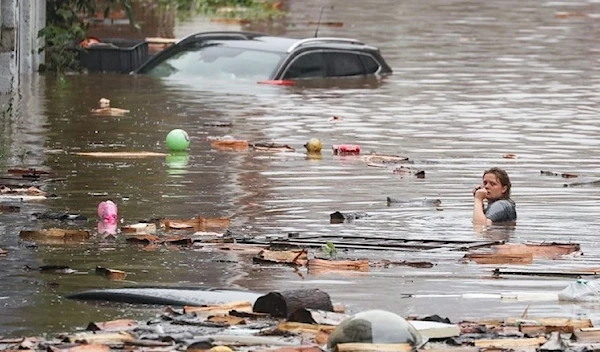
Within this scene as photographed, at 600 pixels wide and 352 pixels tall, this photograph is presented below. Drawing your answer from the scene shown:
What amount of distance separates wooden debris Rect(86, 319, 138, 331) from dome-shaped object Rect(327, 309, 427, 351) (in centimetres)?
118

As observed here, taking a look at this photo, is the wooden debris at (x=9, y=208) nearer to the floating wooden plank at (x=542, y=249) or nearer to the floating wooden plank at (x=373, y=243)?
the floating wooden plank at (x=373, y=243)

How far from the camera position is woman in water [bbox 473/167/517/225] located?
1511 cm

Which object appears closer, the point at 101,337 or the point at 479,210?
the point at 101,337

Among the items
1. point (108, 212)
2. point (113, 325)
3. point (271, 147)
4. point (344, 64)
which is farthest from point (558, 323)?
point (344, 64)

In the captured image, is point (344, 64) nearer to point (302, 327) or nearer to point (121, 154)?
point (121, 154)

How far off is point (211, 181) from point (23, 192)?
82.0 inches

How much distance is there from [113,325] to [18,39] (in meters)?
16.8

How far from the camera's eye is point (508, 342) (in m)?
9.76

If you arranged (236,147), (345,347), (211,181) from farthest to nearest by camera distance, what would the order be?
(236,147) < (211,181) < (345,347)

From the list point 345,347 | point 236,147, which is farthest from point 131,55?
point 345,347

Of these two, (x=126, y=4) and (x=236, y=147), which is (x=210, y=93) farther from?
(x=236, y=147)

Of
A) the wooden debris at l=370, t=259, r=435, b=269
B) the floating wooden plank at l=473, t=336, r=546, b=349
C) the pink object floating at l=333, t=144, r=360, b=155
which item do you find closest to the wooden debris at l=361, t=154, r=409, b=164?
the pink object floating at l=333, t=144, r=360, b=155

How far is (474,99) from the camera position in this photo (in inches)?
1061

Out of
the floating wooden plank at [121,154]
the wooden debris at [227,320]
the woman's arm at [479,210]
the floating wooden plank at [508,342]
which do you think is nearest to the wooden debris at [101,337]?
the wooden debris at [227,320]
